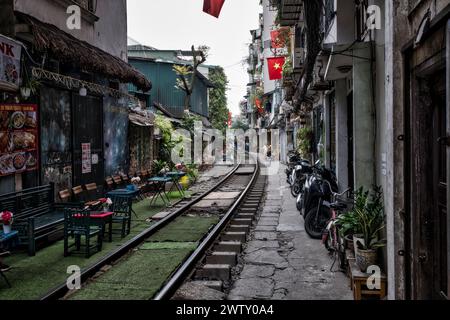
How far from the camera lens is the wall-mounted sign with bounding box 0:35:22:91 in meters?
6.79

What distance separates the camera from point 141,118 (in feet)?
55.7

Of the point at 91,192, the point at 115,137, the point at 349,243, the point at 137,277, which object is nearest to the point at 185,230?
the point at 137,277

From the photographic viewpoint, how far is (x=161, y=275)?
6512 mm

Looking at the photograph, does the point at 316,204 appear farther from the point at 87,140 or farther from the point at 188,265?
the point at 87,140

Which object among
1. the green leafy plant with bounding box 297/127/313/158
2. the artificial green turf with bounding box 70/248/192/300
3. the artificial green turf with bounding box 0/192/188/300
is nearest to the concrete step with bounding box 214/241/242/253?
the artificial green turf with bounding box 70/248/192/300

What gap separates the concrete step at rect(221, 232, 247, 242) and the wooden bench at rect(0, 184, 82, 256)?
3.10 meters

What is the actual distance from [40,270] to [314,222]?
5.31 meters

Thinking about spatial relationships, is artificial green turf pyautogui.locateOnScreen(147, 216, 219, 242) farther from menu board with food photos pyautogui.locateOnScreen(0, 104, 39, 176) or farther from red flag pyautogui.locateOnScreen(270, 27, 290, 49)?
red flag pyautogui.locateOnScreen(270, 27, 290, 49)

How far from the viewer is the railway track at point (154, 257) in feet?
19.0

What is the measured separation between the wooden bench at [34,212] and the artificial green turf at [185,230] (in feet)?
6.28

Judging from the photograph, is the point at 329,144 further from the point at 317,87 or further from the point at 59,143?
the point at 59,143

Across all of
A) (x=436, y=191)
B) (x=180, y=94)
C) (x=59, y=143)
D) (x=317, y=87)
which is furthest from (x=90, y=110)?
(x=180, y=94)

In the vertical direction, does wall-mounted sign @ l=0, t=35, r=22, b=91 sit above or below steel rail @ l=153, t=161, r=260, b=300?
above

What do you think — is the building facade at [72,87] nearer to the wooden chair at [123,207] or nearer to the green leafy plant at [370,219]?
the wooden chair at [123,207]
